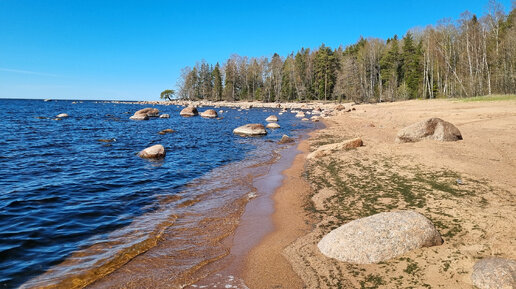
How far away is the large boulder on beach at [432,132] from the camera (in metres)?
13.4

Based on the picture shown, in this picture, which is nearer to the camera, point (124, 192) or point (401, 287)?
point (401, 287)

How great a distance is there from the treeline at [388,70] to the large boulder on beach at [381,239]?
40.6 meters

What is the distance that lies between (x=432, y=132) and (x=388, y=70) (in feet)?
192

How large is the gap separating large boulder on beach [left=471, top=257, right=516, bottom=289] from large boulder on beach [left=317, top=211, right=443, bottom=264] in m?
0.96

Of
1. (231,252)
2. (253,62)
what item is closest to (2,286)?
(231,252)

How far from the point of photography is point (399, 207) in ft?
22.4

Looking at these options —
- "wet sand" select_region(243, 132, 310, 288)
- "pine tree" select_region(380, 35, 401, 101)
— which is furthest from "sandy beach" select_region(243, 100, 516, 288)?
"pine tree" select_region(380, 35, 401, 101)

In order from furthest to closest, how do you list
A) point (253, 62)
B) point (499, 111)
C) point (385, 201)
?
point (253, 62)
point (499, 111)
point (385, 201)

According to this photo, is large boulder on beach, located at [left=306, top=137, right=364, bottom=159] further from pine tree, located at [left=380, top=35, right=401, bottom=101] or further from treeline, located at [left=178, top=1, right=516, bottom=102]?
pine tree, located at [left=380, top=35, right=401, bottom=101]

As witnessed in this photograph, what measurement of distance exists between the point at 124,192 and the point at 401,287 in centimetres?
828

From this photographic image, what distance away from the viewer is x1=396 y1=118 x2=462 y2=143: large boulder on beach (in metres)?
13.4

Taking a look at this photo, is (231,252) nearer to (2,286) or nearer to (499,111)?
(2,286)

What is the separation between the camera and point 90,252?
18.4 feet

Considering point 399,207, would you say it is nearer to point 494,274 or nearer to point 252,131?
point 494,274
